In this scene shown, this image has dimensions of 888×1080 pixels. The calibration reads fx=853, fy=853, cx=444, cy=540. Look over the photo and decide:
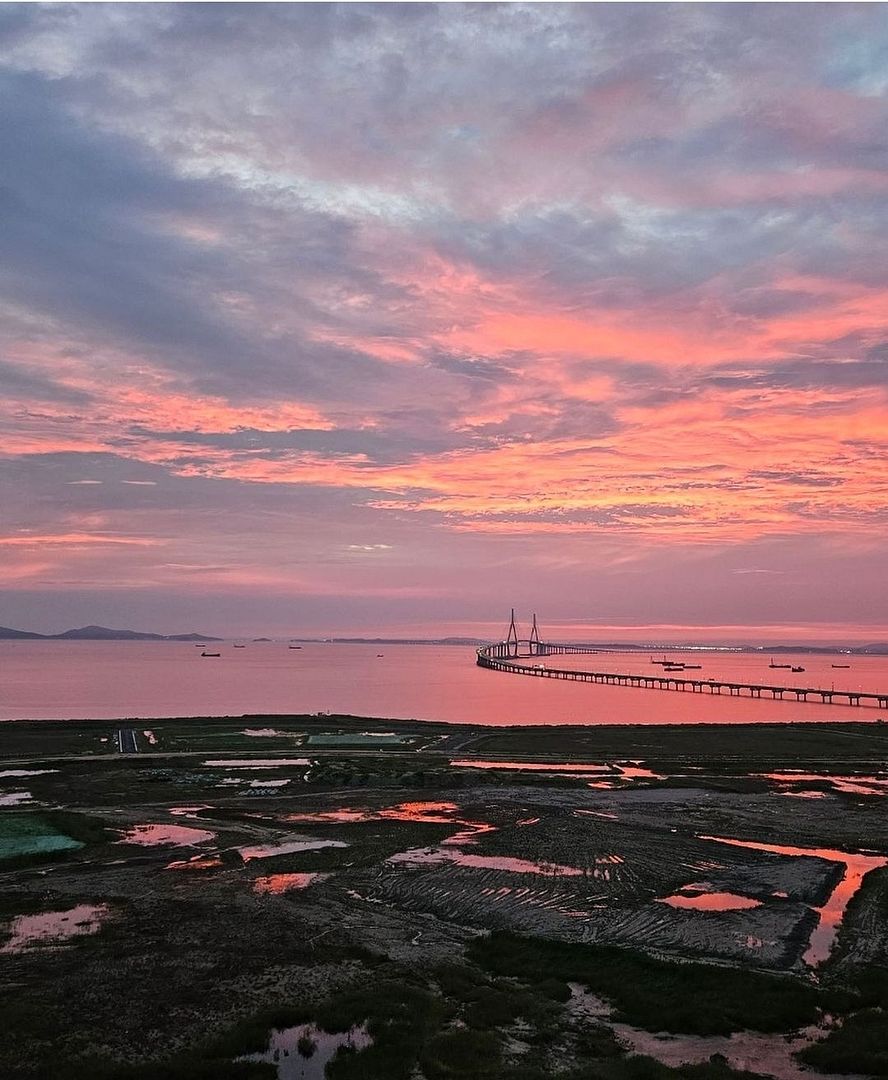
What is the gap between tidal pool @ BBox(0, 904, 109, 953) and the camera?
20125 mm

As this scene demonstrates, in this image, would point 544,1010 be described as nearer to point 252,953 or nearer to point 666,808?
A: point 252,953

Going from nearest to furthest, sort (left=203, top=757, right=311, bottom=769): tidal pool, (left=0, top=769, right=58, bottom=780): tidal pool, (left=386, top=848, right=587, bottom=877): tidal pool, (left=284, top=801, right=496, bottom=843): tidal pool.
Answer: (left=386, top=848, right=587, bottom=877): tidal pool, (left=284, top=801, right=496, bottom=843): tidal pool, (left=0, top=769, right=58, bottom=780): tidal pool, (left=203, top=757, right=311, bottom=769): tidal pool

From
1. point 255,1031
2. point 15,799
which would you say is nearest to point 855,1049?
point 255,1031

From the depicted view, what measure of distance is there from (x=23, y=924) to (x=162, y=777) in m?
28.0

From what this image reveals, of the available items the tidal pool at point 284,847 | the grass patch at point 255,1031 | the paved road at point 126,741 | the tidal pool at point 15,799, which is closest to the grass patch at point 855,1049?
the grass patch at point 255,1031

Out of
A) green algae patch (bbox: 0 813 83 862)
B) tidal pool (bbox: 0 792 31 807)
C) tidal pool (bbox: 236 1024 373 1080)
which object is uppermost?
tidal pool (bbox: 236 1024 373 1080)

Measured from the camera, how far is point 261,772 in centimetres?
5288

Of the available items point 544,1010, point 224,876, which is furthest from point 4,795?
point 544,1010

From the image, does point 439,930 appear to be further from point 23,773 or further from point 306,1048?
point 23,773

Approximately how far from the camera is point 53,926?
70.2ft

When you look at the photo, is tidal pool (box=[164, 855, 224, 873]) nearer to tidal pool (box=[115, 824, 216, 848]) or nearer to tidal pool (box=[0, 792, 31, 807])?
tidal pool (box=[115, 824, 216, 848])

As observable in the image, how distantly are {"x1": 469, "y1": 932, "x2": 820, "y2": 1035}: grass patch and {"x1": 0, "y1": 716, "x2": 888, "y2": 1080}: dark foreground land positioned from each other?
2.3 inches

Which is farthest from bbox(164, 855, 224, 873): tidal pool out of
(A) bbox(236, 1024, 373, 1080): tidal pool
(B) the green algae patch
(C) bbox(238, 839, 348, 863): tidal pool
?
(A) bbox(236, 1024, 373, 1080): tidal pool

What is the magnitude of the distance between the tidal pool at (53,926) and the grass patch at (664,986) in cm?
978
